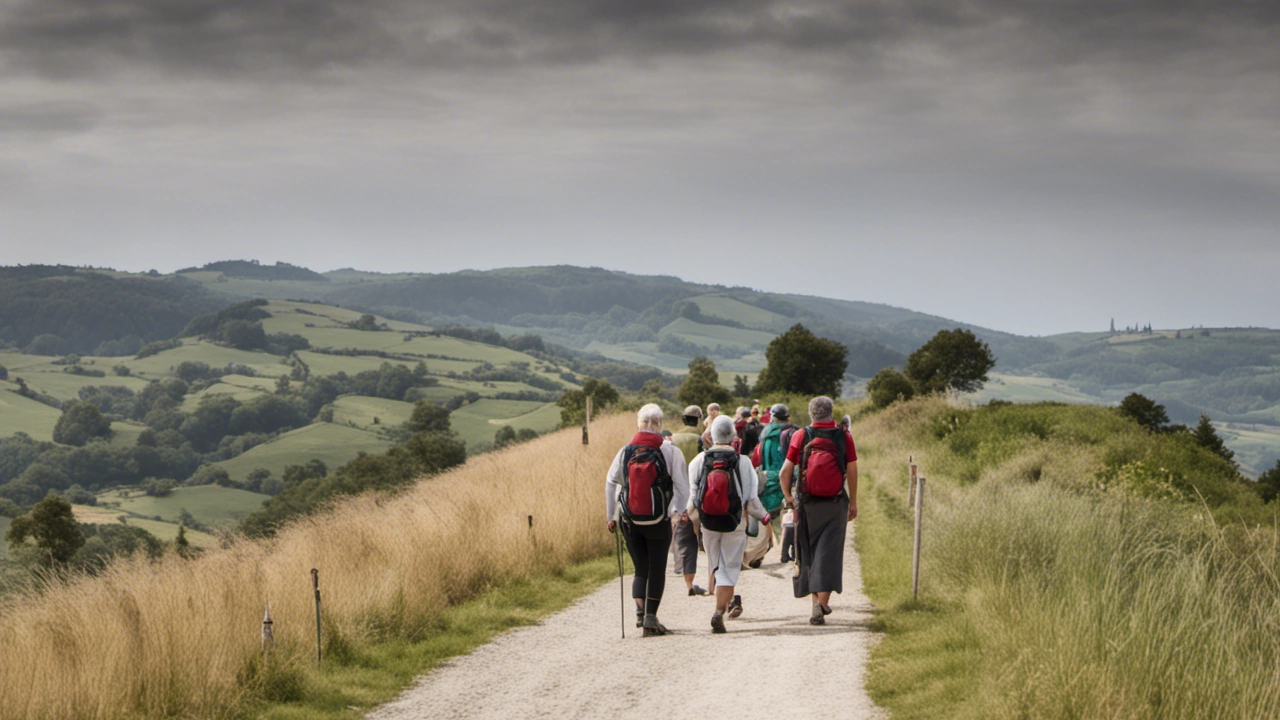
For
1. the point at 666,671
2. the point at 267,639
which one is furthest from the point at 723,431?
the point at 267,639

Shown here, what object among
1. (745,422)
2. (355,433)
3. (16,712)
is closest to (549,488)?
(745,422)

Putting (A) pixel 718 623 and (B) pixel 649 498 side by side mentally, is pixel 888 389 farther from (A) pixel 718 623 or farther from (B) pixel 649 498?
(B) pixel 649 498

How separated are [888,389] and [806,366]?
1429cm

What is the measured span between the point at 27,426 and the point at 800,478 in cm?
16283

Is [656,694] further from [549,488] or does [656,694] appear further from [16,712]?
[549,488]

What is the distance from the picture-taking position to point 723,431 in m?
9.53

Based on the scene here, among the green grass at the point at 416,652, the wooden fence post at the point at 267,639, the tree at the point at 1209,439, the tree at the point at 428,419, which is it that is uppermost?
the wooden fence post at the point at 267,639

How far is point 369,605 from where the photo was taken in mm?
9789

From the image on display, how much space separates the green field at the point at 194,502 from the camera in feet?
321

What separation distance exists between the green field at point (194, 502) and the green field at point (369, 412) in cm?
2937

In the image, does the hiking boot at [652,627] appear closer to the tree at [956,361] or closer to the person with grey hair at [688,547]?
the person with grey hair at [688,547]

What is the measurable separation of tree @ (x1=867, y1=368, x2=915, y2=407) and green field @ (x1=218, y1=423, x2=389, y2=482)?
72.8 metres

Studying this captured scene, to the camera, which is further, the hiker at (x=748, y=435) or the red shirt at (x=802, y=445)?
the hiker at (x=748, y=435)

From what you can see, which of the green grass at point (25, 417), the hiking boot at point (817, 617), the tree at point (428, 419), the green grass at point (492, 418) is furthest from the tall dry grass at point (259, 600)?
the green grass at point (25, 417)
